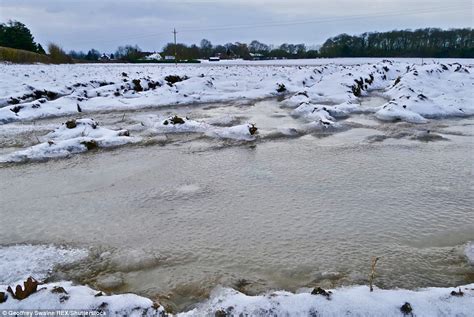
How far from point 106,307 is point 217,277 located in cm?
92

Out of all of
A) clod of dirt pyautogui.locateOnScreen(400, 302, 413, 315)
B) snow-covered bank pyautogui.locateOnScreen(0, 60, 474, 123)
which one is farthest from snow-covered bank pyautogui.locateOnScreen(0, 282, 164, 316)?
snow-covered bank pyautogui.locateOnScreen(0, 60, 474, 123)

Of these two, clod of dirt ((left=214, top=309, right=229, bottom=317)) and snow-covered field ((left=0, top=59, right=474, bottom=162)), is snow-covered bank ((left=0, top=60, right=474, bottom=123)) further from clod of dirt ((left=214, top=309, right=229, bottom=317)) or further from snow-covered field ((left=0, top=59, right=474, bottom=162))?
clod of dirt ((left=214, top=309, right=229, bottom=317))

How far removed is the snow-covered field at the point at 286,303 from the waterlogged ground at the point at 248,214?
275 millimetres

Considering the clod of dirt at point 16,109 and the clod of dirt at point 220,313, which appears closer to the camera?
the clod of dirt at point 220,313

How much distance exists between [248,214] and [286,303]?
178cm

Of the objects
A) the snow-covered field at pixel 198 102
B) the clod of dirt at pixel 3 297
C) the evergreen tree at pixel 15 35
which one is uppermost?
the evergreen tree at pixel 15 35

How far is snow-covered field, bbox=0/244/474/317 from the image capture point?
2439mm

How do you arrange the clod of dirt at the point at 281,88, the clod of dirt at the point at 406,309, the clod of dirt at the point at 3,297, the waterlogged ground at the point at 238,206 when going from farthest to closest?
the clod of dirt at the point at 281,88, the waterlogged ground at the point at 238,206, the clod of dirt at the point at 3,297, the clod of dirt at the point at 406,309

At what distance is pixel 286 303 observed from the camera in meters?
2.52

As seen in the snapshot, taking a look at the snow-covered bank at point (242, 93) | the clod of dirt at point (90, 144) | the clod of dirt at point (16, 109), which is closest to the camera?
the clod of dirt at point (90, 144)

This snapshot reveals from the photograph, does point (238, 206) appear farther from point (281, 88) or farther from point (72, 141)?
point (281, 88)

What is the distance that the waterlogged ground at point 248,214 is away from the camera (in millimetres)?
3150

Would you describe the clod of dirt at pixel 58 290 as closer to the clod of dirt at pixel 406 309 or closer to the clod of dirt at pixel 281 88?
the clod of dirt at pixel 406 309

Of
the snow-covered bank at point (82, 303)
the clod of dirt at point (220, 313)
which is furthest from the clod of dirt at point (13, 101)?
the clod of dirt at point (220, 313)
